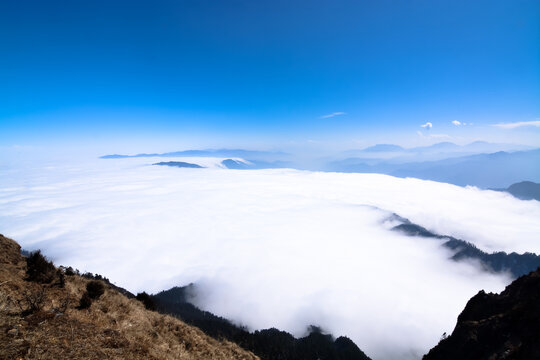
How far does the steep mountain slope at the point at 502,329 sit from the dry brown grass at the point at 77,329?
1977 centimetres

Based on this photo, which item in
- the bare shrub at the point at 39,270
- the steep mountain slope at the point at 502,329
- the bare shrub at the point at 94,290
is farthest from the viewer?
the steep mountain slope at the point at 502,329

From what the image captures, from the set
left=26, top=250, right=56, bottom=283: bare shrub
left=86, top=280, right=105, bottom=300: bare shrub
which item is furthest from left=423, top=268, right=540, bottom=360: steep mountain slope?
left=26, top=250, right=56, bottom=283: bare shrub

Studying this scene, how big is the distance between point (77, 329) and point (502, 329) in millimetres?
31993

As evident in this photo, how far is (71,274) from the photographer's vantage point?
16.3 m

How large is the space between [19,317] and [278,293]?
679 feet

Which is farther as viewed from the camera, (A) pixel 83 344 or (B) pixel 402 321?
(B) pixel 402 321

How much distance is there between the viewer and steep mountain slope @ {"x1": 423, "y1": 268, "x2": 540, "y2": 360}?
1773 centimetres

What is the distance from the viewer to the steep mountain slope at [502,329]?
17727 millimetres

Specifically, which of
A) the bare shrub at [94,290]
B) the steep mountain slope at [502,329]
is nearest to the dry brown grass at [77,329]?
the bare shrub at [94,290]

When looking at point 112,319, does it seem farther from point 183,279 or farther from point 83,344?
point 183,279

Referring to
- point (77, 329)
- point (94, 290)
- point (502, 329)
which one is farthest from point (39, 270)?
point (502, 329)

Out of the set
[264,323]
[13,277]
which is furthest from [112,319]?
[264,323]

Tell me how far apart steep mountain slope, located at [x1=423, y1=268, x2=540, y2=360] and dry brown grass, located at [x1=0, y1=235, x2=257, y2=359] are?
19775 millimetres

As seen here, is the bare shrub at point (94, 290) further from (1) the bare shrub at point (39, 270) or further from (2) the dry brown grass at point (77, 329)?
(1) the bare shrub at point (39, 270)
